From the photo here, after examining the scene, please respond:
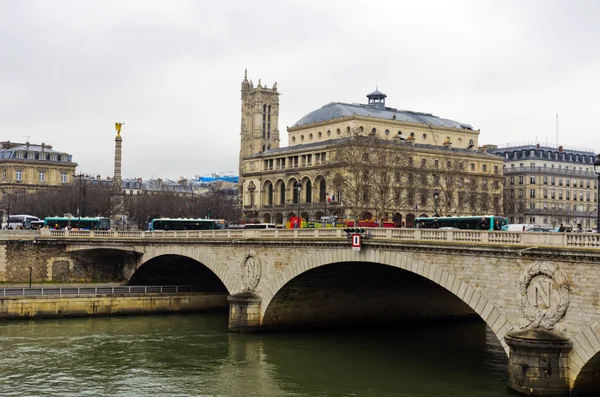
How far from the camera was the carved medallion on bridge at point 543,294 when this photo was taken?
2728 centimetres

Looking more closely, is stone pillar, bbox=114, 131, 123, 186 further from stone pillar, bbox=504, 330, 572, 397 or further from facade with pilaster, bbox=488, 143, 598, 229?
stone pillar, bbox=504, 330, 572, 397

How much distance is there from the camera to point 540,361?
27.1m

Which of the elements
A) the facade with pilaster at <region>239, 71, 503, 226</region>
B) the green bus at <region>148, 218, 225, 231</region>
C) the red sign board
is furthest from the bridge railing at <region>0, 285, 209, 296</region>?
the facade with pilaster at <region>239, 71, 503, 226</region>

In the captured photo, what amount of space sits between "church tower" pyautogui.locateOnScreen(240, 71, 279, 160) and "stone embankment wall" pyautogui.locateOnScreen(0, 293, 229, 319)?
108797mm

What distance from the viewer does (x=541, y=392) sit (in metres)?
27.3

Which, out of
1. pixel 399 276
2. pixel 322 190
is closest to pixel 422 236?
pixel 399 276

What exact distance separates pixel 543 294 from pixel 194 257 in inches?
1249

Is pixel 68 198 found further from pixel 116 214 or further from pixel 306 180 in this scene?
pixel 306 180

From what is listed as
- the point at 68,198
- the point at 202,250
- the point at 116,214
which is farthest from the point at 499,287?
the point at 116,214

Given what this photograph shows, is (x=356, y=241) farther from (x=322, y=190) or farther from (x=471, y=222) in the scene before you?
(x=322, y=190)

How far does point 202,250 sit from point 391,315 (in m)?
13.9

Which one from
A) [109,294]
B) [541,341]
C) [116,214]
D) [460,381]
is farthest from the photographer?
[116,214]

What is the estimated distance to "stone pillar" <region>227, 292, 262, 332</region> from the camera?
1865 inches

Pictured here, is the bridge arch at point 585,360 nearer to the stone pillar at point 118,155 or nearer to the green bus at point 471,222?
the green bus at point 471,222
